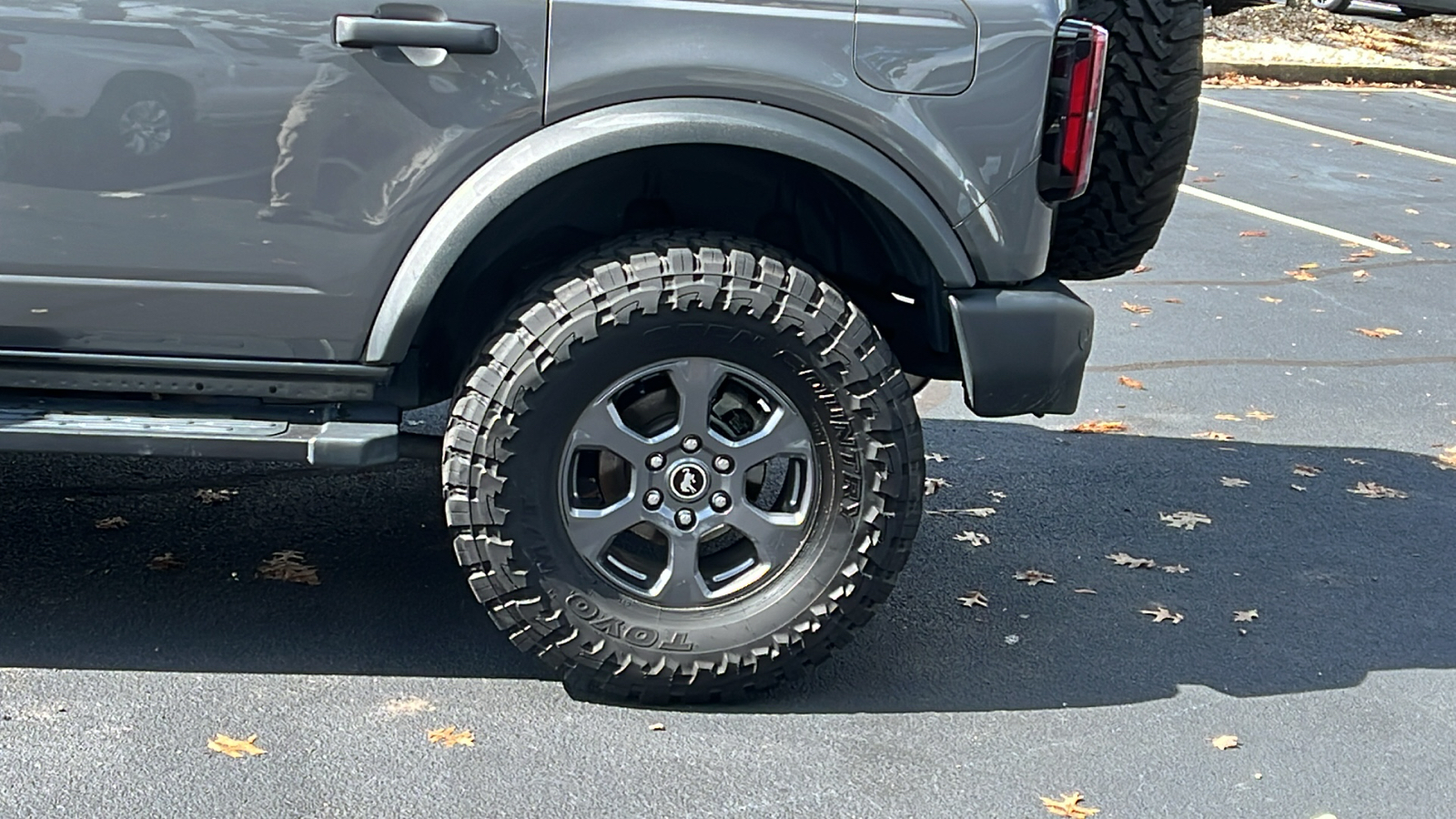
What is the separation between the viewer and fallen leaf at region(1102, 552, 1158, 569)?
465cm

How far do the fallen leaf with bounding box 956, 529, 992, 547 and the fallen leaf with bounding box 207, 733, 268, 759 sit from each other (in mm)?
2220

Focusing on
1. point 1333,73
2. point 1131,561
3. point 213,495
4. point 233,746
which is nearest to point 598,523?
point 233,746

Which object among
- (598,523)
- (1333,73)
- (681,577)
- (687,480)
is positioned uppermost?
(687,480)

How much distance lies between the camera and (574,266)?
3.46m

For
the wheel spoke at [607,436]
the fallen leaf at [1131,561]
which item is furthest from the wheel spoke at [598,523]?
the fallen leaf at [1131,561]

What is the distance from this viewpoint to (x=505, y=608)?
348cm

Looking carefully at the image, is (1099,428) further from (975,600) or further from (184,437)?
(184,437)

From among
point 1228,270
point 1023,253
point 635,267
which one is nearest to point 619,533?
point 635,267

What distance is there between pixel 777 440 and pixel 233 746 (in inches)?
51.2

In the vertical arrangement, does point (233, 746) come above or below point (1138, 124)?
below

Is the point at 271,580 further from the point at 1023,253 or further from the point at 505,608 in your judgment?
the point at 1023,253

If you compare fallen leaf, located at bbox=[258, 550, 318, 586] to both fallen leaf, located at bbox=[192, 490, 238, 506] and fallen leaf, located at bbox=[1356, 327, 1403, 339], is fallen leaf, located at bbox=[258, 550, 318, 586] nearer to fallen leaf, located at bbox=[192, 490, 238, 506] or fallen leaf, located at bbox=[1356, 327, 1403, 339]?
fallen leaf, located at bbox=[192, 490, 238, 506]

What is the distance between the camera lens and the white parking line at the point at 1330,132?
1331cm

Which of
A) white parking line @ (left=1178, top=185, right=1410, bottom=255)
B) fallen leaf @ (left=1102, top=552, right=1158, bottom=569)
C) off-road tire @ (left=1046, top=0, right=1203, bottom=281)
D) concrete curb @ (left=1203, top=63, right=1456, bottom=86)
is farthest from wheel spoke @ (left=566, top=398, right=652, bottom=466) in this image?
concrete curb @ (left=1203, top=63, right=1456, bottom=86)
